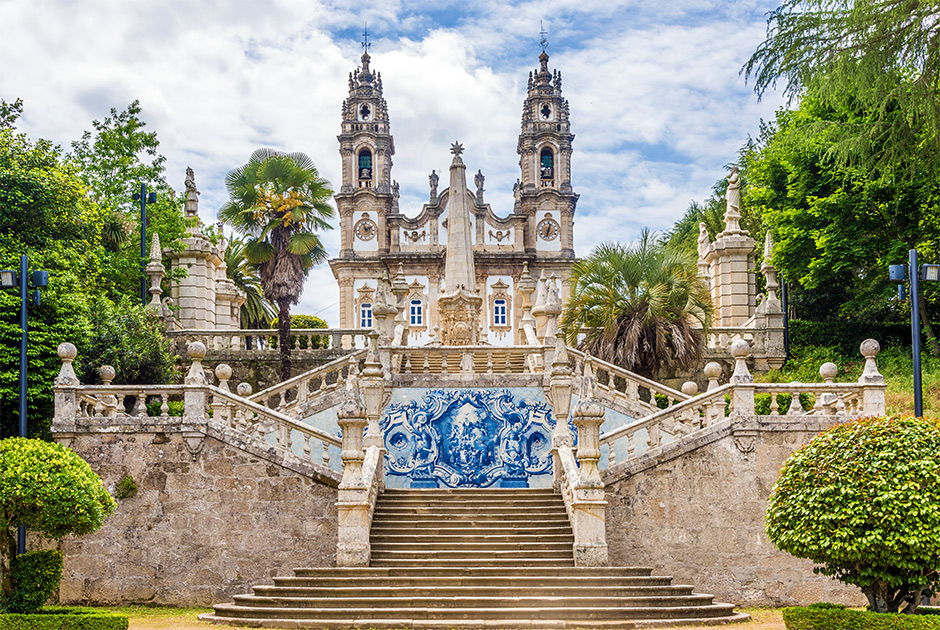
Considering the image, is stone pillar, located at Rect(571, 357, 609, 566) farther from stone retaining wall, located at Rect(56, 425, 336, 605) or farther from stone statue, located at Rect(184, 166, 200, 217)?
stone statue, located at Rect(184, 166, 200, 217)

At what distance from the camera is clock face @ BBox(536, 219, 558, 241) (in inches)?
2547

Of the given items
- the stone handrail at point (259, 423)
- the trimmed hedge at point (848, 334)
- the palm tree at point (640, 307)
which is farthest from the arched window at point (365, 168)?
the stone handrail at point (259, 423)

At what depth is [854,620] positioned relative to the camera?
1211cm

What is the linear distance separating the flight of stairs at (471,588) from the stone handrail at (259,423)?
67.9 inches

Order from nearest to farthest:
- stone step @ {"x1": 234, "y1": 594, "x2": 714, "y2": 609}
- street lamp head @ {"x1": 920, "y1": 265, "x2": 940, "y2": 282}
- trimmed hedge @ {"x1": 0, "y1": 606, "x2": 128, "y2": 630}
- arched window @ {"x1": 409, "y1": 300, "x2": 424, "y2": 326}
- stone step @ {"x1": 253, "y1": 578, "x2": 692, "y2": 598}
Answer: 1. trimmed hedge @ {"x1": 0, "y1": 606, "x2": 128, "y2": 630}
2. stone step @ {"x1": 234, "y1": 594, "x2": 714, "y2": 609}
3. stone step @ {"x1": 253, "y1": 578, "x2": 692, "y2": 598}
4. street lamp head @ {"x1": 920, "y1": 265, "x2": 940, "y2": 282}
5. arched window @ {"x1": 409, "y1": 300, "x2": 424, "y2": 326}

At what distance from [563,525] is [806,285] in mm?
15941

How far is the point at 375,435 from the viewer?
61.0 feet

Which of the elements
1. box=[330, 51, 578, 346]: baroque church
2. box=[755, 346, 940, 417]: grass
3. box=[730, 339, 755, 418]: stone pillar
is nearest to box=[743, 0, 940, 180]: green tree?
box=[755, 346, 940, 417]: grass

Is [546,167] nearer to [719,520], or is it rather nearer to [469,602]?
[719,520]

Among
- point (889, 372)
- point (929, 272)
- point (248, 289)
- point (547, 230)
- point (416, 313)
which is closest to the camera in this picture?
point (929, 272)

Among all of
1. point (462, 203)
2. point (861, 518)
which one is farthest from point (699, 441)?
point (462, 203)

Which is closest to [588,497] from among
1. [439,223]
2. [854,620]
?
[854,620]

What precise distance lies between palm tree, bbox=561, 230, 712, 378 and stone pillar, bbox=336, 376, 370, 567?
9.34m

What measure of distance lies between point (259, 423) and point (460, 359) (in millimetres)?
6255
